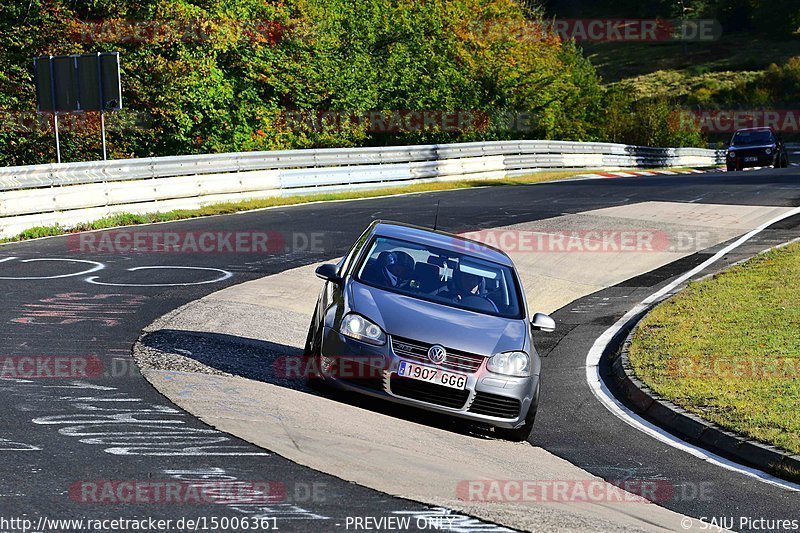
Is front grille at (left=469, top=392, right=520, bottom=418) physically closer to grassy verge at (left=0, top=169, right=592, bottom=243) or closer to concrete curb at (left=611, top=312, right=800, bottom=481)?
concrete curb at (left=611, top=312, right=800, bottom=481)

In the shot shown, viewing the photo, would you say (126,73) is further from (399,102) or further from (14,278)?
(14,278)

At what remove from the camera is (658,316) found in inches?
566

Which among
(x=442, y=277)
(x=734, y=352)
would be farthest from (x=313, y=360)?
(x=734, y=352)

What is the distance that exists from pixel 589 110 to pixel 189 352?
5110 centimetres

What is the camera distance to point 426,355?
867 centimetres

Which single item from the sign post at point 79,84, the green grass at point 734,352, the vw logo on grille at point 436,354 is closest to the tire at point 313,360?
the vw logo on grille at point 436,354

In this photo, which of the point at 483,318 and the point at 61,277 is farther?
the point at 61,277

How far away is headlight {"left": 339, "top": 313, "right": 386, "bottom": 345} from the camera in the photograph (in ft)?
28.8

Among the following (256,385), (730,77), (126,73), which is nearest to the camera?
(256,385)

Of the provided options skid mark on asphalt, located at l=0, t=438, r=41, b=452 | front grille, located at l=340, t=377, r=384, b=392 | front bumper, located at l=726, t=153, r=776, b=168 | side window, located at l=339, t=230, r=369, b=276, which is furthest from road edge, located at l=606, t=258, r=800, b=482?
front bumper, located at l=726, t=153, r=776, b=168

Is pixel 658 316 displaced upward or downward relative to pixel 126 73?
downward

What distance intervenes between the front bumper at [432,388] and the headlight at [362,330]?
2.0 inches

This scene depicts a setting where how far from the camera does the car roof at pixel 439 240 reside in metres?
10.3

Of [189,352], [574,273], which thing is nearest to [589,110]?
[574,273]
